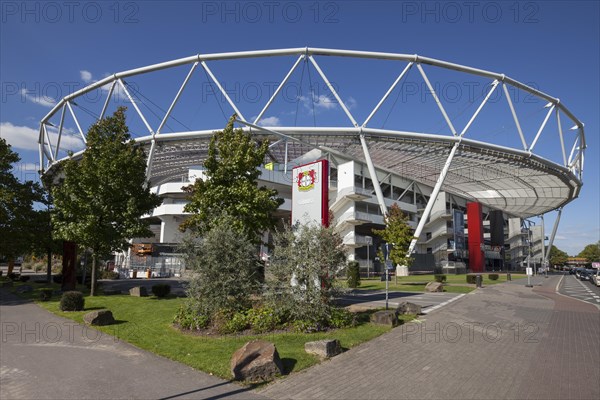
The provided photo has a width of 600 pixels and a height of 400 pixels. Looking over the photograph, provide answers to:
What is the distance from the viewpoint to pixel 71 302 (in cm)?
1722

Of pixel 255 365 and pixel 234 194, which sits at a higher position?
pixel 234 194

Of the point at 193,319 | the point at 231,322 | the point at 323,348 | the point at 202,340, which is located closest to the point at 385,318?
the point at 323,348

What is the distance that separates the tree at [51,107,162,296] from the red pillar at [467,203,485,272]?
233 ft

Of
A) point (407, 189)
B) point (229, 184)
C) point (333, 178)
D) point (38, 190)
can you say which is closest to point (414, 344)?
point (229, 184)

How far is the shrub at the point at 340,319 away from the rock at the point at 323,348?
99.2 inches

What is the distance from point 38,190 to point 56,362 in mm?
24564

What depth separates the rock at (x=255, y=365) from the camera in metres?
7.86

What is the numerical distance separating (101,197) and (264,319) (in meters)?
15.5

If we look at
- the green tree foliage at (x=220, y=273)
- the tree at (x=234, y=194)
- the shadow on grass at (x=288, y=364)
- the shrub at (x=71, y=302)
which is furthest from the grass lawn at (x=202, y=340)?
the tree at (x=234, y=194)

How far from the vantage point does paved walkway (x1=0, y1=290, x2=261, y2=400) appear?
7.11m

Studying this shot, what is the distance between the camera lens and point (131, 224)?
77.1 feet

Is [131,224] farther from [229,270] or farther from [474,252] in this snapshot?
[474,252]

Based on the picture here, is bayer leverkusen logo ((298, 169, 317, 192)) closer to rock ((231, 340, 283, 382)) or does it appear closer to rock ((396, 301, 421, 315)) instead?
rock ((396, 301, 421, 315))

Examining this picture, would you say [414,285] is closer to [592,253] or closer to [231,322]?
[231,322]
